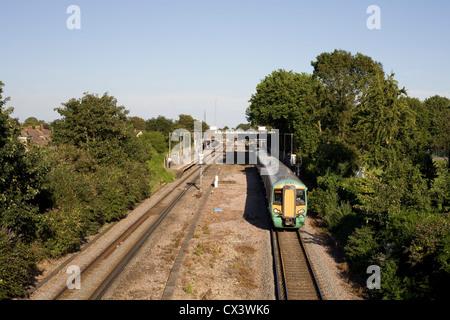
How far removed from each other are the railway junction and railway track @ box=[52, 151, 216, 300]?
4 centimetres

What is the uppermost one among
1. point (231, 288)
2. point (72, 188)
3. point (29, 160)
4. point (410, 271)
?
point (29, 160)

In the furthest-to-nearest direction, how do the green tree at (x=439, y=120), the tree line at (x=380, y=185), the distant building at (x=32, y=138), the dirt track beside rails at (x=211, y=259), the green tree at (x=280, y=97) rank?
the green tree at (x=439, y=120)
the green tree at (x=280, y=97)
the distant building at (x=32, y=138)
the dirt track beside rails at (x=211, y=259)
the tree line at (x=380, y=185)

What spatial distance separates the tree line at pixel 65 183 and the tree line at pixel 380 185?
1326 centimetres

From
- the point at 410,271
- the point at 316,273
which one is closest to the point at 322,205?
the point at 316,273

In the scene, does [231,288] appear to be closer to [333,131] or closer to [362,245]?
[362,245]

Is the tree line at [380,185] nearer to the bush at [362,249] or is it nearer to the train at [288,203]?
the bush at [362,249]

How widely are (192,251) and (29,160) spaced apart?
27.9 ft

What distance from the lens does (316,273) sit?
1443 cm

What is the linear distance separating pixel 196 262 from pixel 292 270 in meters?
4.40

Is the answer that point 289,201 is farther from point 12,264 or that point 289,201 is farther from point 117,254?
point 12,264

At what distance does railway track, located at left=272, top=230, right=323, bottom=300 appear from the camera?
12617mm

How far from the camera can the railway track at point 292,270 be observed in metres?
12.6

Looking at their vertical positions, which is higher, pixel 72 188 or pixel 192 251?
pixel 72 188

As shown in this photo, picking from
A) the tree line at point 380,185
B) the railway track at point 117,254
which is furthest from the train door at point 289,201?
the railway track at point 117,254
